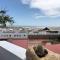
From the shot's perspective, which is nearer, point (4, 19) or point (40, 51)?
point (40, 51)

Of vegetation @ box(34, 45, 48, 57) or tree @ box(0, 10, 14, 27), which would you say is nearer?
vegetation @ box(34, 45, 48, 57)

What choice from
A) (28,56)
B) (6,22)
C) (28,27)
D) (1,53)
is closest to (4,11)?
(6,22)

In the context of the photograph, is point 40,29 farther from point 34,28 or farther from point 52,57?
point 52,57

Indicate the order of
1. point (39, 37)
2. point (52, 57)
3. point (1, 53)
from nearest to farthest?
point (52, 57), point (1, 53), point (39, 37)

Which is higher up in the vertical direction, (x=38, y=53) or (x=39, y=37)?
(x=38, y=53)

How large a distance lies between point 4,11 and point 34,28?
402cm

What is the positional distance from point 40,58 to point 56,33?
14.0 m

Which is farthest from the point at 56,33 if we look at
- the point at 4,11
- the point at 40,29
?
the point at 4,11

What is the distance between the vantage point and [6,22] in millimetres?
21406

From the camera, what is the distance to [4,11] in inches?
770

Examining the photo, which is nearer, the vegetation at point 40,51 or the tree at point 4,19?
the vegetation at point 40,51

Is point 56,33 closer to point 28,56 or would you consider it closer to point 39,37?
point 39,37

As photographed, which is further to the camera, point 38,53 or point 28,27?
point 28,27

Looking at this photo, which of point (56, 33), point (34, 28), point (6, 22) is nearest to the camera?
point (56, 33)
